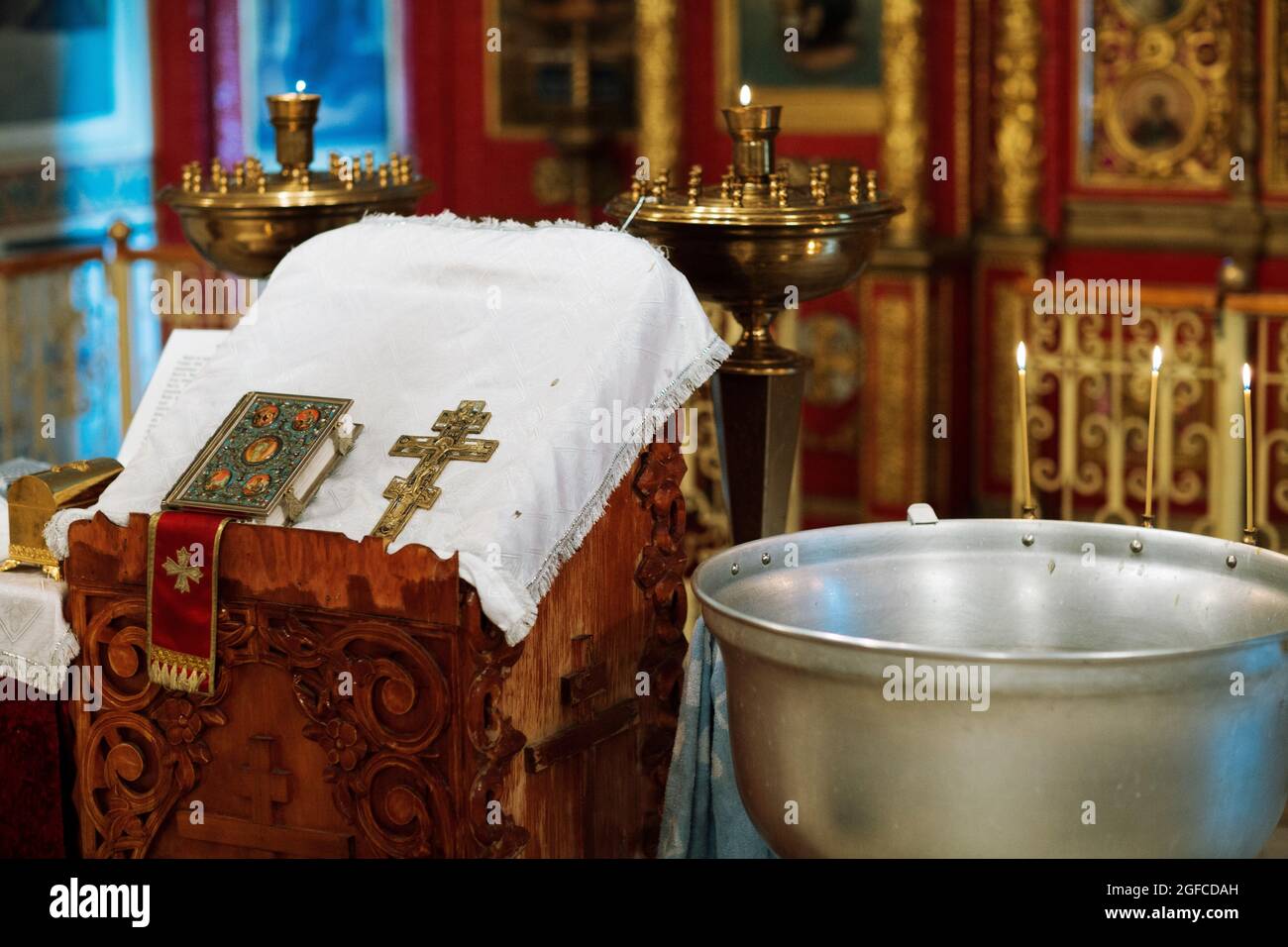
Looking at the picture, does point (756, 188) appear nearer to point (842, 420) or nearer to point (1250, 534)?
point (1250, 534)

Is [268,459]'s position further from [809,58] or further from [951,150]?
[809,58]

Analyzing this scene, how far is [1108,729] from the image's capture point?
201cm

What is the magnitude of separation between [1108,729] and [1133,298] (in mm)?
2930

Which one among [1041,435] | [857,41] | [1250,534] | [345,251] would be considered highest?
[857,41]

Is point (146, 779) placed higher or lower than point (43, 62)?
lower

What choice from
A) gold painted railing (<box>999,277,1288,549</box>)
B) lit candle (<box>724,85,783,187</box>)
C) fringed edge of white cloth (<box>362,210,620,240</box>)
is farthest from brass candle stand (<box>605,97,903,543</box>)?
gold painted railing (<box>999,277,1288,549</box>)

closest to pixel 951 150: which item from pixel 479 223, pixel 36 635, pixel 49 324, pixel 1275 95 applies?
pixel 1275 95

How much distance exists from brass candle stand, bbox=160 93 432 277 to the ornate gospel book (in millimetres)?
976

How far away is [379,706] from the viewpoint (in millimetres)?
2361

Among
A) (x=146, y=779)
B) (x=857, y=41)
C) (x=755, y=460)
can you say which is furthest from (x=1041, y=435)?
(x=146, y=779)

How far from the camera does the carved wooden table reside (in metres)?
2.31

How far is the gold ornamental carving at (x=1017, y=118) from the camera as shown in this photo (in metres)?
6.36

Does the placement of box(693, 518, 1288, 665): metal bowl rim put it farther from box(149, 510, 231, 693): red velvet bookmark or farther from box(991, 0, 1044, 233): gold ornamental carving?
box(991, 0, 1044, 233): gold ornamental carving

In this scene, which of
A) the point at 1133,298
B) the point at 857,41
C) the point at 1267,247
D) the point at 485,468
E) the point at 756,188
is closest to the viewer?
the point at 485,468
